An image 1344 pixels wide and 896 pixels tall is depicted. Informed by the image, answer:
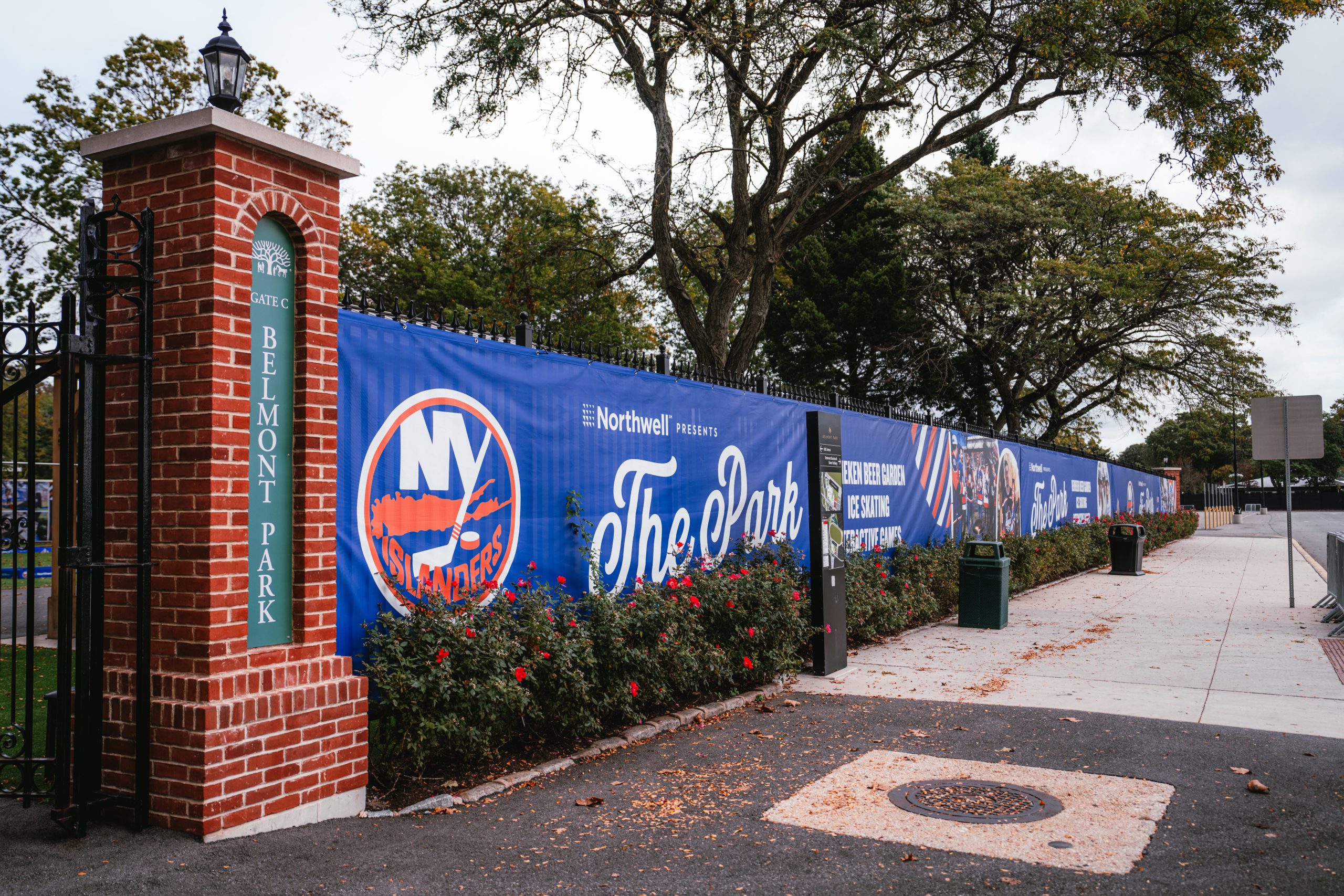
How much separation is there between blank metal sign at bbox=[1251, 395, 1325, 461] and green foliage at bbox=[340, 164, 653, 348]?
15.2 m

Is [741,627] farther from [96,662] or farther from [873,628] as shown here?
[96,662]

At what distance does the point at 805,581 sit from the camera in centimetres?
949

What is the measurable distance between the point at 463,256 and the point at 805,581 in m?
33.2

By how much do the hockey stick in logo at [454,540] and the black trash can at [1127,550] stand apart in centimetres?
1777

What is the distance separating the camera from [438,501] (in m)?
5.91

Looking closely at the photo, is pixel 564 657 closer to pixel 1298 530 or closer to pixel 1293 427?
pixel 1293 427

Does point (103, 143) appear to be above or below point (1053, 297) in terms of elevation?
below

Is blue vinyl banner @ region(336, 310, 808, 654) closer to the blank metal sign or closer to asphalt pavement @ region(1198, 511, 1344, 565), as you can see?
the blank metal sign

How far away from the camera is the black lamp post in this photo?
4.76 m

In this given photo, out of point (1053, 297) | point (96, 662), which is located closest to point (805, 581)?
point (96, 662)

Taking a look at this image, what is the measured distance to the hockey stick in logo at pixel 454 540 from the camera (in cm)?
574

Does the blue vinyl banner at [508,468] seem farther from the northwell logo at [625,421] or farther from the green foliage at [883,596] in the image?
the green foliage at [883,596]

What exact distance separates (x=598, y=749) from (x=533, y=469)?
6.36 ft

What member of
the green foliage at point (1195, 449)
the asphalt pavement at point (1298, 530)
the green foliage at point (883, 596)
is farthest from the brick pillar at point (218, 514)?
the green foliage at point (1195, 449)
